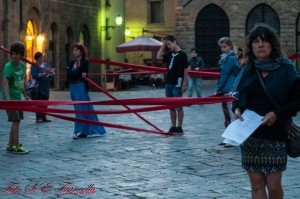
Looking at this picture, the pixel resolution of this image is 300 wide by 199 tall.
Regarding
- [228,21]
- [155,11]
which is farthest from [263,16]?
[155,11]

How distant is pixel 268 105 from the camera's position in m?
5.62

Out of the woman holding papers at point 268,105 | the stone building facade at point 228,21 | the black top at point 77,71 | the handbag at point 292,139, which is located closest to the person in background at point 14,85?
the black top at point 77,71

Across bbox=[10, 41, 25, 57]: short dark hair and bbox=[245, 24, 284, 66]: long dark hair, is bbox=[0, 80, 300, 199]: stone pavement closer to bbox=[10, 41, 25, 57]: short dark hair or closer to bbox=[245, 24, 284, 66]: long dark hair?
bbox=[10, 41, 25, 57]: short dark hair

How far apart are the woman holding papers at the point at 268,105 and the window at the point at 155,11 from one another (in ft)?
143

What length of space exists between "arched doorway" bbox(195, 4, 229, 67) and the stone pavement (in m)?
26.8

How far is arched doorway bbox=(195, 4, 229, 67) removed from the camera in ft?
135

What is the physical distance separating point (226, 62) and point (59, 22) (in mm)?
24584

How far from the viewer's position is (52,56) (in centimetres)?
3503

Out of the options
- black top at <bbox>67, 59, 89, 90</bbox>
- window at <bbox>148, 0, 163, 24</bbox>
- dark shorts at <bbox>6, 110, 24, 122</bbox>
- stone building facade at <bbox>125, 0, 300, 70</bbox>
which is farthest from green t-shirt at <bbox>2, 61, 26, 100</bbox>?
window at <bbox>148, 0, 163, 24</bbox>

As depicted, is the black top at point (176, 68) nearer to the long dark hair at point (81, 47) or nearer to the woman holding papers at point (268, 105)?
the long dark hair at point (81, 47)

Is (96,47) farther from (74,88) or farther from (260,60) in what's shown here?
(260,60)

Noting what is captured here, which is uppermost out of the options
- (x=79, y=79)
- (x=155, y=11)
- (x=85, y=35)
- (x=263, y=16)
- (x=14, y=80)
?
(x=155, y=11)

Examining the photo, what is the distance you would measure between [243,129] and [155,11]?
145 ft

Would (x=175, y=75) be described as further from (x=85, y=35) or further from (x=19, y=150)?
(x=85, y=35)
